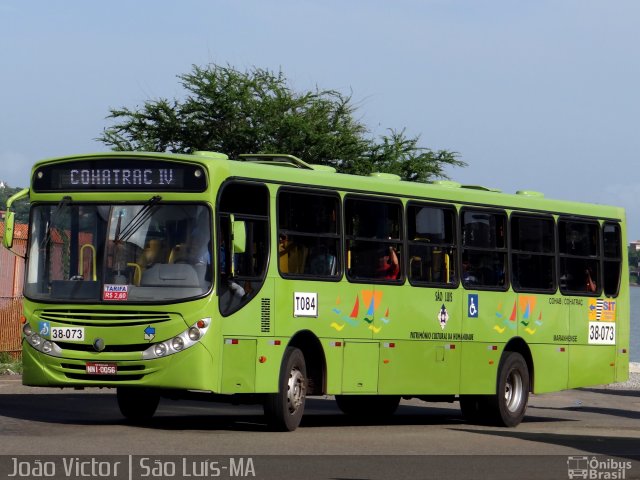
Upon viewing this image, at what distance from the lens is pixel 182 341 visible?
53.6ft

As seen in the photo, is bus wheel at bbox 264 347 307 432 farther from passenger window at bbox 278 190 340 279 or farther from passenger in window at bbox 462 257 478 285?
passenger in window at bbox 462 257 478 285

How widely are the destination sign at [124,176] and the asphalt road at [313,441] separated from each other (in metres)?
2.67

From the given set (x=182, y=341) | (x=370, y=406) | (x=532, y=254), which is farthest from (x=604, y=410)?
(x=182, y=341)

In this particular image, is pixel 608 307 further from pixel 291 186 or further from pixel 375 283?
pixel 291 186

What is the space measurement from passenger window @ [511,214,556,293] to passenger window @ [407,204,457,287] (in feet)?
4.63

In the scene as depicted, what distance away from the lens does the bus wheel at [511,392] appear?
832 inches

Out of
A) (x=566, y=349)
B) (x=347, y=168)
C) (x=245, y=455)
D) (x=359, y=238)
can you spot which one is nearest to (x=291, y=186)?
(x=359, y=238)

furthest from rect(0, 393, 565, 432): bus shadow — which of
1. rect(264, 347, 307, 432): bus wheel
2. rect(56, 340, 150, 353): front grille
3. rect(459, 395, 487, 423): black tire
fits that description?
rect(56, 340, 150, 353): front grille

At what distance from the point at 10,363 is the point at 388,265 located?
37.7 ft

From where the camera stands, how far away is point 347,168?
47.2m

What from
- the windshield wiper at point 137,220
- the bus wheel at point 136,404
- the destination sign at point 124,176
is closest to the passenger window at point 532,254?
the bus wheel at point 136,404

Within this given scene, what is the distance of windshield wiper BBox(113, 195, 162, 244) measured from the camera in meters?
16.6

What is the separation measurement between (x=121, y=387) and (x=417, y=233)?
4.92 m

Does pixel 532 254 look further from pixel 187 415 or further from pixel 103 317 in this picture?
pixel 103 317
